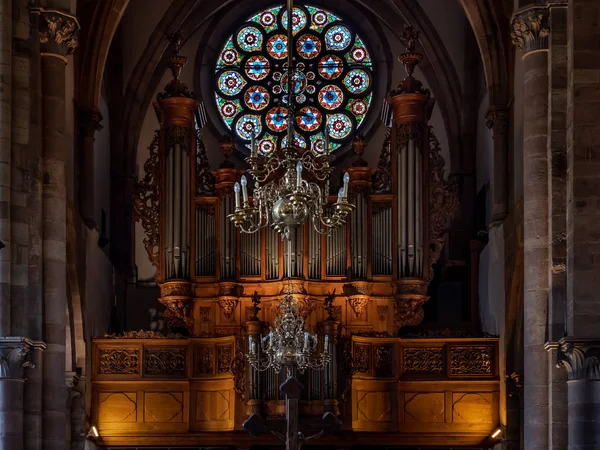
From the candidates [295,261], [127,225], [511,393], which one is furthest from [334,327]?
[127,225]

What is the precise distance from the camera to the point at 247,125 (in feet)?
115

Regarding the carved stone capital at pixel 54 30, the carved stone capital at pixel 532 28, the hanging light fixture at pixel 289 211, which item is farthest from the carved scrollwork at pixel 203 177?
the carved stone capital at pixel 532 28

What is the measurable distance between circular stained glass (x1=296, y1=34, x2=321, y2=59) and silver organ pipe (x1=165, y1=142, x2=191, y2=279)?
228 inches

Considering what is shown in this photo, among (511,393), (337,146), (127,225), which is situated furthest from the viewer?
(337,146)

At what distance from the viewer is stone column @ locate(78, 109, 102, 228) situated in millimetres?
→ 29234

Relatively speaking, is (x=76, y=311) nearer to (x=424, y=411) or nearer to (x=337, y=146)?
(x=424, y=411)

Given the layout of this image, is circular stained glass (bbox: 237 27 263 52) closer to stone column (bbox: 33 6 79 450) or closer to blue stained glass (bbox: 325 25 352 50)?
blue stained glass (bbox: 325 25 352 50)

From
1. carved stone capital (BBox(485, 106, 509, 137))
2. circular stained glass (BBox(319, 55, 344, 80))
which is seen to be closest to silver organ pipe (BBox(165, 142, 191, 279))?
circular stained glass (BBox(319, 55, 344, 80))

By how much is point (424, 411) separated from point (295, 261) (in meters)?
3.62

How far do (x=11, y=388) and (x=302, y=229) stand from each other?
28.5 feet

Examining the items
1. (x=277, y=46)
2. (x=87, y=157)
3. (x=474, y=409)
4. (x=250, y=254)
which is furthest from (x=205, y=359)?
(x=277, y=46)

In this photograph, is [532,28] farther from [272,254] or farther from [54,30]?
[272,254]

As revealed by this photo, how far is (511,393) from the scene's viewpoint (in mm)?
28109

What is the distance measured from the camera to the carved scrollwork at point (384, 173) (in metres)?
30.5
